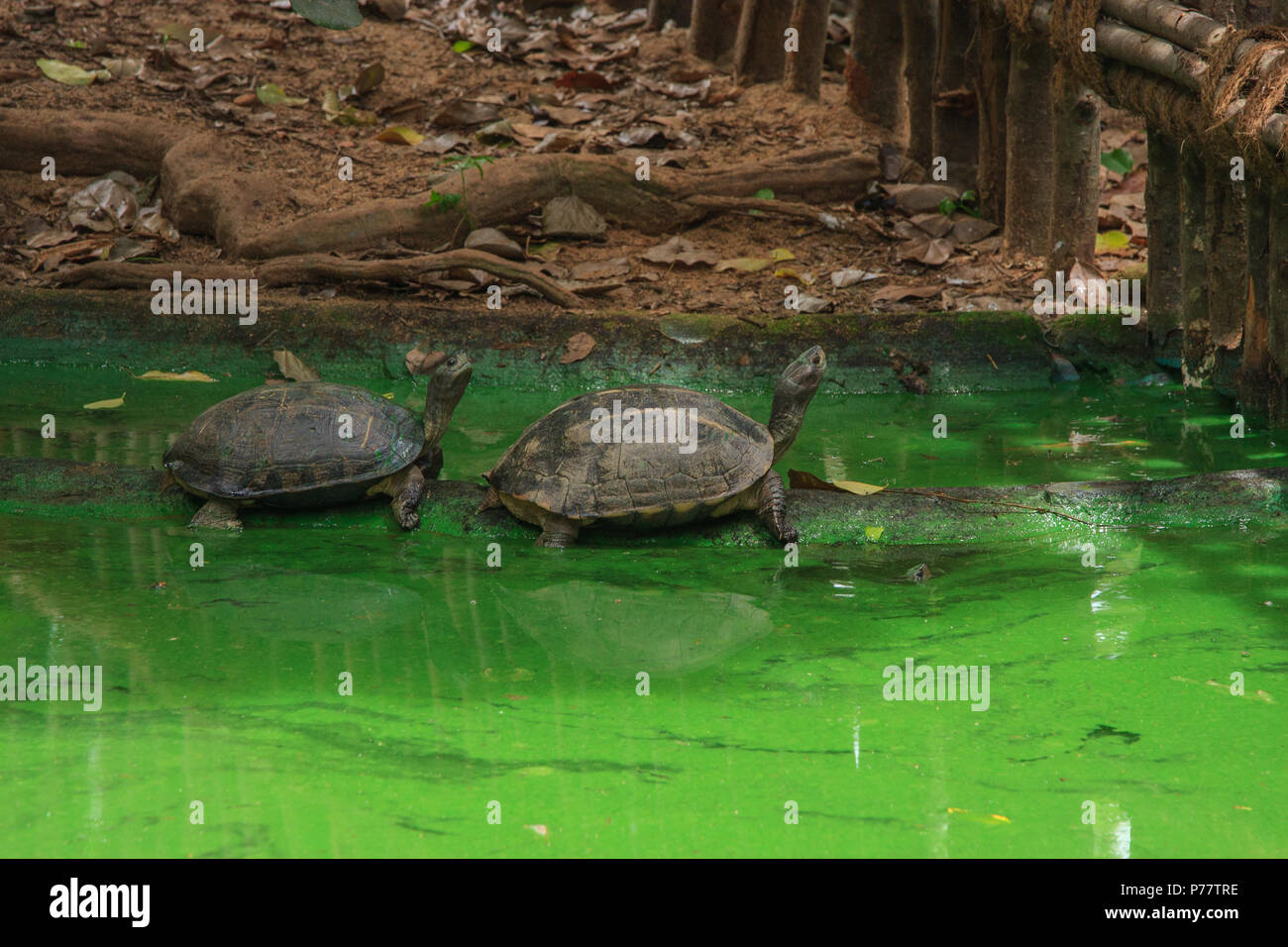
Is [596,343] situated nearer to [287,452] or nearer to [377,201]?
[377,201]

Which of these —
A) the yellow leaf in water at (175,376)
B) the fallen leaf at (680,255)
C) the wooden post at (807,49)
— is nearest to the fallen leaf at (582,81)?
the wooden post at (807,49)

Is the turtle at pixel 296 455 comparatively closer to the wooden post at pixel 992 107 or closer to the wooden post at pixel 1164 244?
the wooden post at pixel 1164 244

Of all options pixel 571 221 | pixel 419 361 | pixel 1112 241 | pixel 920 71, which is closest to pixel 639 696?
pixel 419 361

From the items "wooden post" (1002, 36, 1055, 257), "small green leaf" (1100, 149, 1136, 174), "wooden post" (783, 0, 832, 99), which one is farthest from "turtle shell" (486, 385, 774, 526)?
"wooden post" (783, 0, 832, 99)

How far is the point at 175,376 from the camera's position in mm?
8023

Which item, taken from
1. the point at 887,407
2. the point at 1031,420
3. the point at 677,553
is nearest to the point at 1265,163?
the point at 1031,420

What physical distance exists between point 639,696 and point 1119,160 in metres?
8.21

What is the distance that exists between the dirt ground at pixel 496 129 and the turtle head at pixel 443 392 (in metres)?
2.85

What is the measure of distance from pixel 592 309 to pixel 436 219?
1.75 m

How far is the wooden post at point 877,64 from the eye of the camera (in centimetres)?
1129

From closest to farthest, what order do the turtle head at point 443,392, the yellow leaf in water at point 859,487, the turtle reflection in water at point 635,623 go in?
the turtle reflection in water at point 635,623, the yellow leaf in water at point 859,487, the turtle head at point 443,392

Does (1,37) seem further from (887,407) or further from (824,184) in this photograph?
(887,407)

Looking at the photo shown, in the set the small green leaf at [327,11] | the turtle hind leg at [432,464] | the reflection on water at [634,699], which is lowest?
the reflection on water at [634,699]

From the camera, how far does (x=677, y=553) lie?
5379 mm
